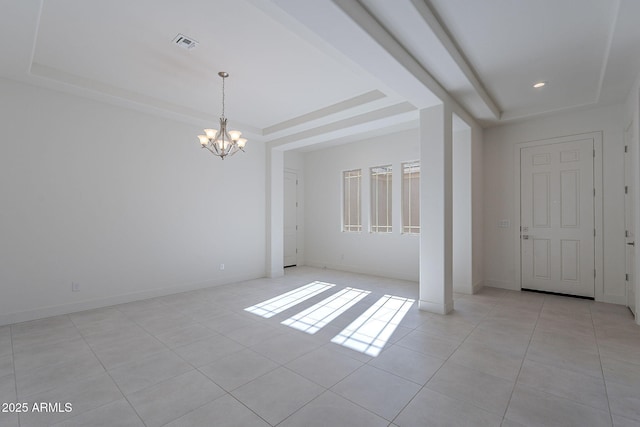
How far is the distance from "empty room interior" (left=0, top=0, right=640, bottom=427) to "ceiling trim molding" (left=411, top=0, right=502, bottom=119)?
0.03 metres

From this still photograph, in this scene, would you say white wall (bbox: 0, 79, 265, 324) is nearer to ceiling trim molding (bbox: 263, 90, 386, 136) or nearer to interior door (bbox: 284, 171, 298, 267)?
ceiling trim molding (bbox: 263, 90, 386, 136)

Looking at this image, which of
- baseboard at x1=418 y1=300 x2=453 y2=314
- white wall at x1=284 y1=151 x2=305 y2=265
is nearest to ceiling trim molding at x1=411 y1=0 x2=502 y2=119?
baseboard at x1=418 y1=300 x2=453 y2=314

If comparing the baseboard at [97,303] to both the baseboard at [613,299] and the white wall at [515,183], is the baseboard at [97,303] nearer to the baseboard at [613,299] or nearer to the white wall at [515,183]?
the white wall at [515,183]

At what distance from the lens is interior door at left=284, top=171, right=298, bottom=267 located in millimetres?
7617

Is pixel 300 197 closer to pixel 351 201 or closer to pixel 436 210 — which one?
pixel 351 201

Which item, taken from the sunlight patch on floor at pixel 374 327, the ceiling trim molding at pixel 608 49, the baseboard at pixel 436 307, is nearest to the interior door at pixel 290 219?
the sunlight patch on floor at pixel 374 327

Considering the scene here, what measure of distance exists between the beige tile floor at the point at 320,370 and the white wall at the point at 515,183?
983mm

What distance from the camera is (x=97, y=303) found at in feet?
13.7

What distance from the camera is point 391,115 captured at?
4406 millimetres

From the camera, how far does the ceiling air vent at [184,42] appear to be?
2866 mm

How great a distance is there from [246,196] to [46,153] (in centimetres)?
307

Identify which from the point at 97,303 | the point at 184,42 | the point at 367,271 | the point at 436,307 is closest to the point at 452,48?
the point at 184,42

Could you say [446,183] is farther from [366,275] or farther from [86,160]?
[86,160]

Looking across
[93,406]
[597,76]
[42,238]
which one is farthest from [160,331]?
[597,76]
